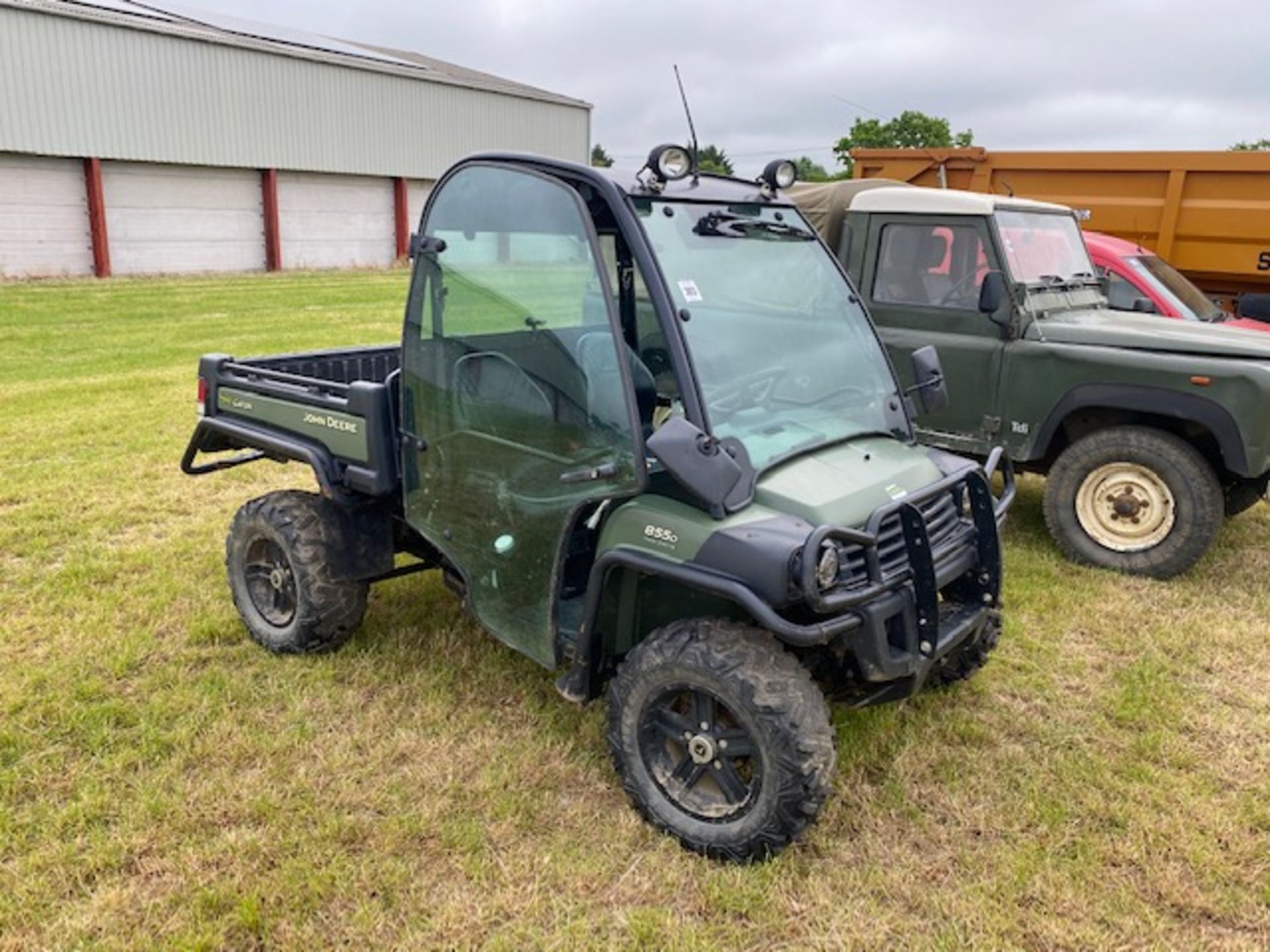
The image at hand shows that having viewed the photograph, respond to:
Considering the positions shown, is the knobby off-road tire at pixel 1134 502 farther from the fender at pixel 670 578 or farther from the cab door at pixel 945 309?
the fender at pixel 670 578

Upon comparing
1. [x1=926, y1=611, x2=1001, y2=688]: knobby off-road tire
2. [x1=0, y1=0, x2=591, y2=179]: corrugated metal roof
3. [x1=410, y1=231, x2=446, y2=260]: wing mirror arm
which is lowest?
[x1=926, y1=611, x2=1001, y2=688]: knobby off-road tire

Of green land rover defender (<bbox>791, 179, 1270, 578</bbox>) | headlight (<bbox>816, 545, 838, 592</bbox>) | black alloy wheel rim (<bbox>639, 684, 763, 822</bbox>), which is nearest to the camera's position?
headlight (<bbox>816, 545, 838, 592</bbox>)

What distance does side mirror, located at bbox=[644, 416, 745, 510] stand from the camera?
8.87 feet

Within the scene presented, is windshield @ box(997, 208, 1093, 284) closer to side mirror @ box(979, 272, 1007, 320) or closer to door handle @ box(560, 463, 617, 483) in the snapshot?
side mirror @ box(979, 272, 1007, 320)

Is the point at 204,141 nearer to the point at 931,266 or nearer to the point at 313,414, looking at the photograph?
the point at 931,266

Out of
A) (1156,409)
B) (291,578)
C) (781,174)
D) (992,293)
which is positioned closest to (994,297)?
(992,293)

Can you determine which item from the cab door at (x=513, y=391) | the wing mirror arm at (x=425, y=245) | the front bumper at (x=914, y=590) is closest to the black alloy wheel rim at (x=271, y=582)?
the cab door at (x=513, y=391)

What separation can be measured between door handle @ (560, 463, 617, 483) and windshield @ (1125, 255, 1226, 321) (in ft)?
19.1

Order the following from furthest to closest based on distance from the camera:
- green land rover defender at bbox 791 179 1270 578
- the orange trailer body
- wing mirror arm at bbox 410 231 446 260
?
1. the orange trailer body
2. green land rover defender at bbox 791 179 1270 578
3. wing mirror arm at bbox 410 231 446 260

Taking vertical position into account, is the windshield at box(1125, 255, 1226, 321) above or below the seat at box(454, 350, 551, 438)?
above

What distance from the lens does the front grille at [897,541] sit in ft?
9.30

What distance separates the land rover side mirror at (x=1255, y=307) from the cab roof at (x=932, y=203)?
3.45 metres

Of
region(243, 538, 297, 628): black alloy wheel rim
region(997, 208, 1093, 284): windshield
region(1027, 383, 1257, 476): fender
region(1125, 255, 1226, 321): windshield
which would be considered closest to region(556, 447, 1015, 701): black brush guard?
region(243, 538, 297, 628): black alloy wheel rim

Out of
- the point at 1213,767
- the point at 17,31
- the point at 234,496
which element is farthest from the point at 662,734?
the point at 17,31
